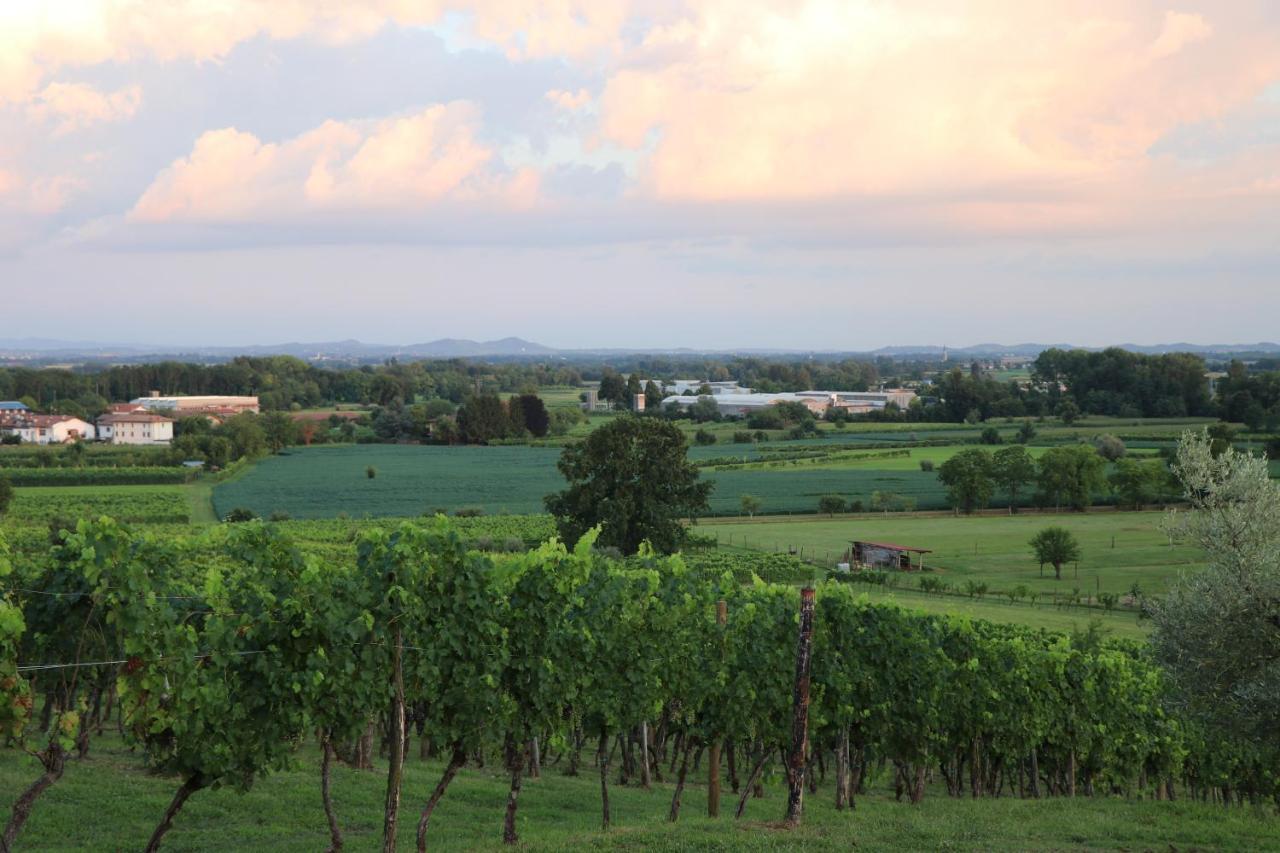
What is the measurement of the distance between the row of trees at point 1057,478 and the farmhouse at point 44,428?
81352 mm

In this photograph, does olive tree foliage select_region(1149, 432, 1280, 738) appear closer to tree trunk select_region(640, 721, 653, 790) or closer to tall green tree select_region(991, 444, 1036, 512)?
tree trunk select_region(640, 721, 653, 790)

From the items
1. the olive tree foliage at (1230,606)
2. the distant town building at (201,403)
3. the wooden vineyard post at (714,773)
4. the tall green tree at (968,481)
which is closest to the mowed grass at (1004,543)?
the tall green tree at (968,481)

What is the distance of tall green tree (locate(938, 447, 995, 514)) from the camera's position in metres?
67.7

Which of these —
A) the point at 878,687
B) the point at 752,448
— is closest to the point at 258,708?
the point at 878,687

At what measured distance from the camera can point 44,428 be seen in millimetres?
107750

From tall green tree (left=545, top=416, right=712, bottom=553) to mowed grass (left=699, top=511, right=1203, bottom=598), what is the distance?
7631 millimetres

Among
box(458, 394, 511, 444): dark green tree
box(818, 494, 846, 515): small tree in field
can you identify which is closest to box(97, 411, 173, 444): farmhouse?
box(458, 394, 511, 444): dark green tree

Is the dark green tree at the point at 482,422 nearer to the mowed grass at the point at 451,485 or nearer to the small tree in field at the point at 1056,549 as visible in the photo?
the mowed grass at the point at 451,485

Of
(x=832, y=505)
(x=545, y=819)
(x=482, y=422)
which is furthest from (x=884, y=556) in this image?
(x=482, y=422)

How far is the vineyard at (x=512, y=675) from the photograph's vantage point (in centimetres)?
1123

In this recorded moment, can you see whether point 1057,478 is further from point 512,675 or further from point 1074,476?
point 512,675

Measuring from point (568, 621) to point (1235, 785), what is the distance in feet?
49.5

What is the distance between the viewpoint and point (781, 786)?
67.1 ft

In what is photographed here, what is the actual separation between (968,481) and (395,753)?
6023 centimetres
